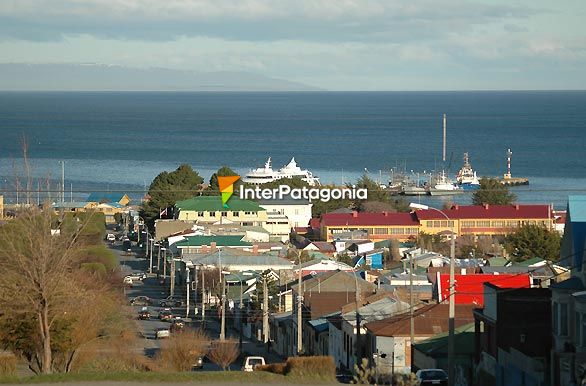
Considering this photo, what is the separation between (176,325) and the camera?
36.3 m

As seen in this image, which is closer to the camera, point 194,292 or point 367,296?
point 367,296

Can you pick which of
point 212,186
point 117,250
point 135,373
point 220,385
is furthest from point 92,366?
point 212,186

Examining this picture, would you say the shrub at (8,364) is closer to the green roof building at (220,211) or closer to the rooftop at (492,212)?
the rooftop at (492,212)

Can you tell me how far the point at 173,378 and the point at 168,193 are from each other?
2008 inches

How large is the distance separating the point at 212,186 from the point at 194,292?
30.6 m

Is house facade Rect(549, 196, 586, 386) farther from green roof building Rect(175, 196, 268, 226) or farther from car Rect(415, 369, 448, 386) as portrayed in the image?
green roof building Rect(175, 196, 268, 226)

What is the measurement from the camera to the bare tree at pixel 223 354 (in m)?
27.7

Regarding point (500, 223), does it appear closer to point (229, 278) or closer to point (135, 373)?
point (229, 278)

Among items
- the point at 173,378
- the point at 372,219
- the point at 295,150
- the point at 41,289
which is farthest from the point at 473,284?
the point at 295,150

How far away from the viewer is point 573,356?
19328 millimetres

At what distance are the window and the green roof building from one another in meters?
44.4

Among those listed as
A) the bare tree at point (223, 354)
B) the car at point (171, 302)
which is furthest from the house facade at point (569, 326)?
the car at point (171, 302)

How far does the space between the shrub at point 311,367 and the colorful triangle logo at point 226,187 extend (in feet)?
168

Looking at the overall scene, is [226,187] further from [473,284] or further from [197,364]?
[197,364]
